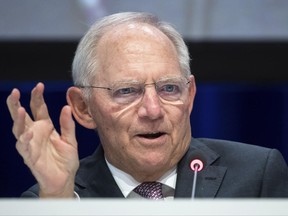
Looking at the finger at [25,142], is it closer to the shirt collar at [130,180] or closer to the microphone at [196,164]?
the shirt collar at [130,180]

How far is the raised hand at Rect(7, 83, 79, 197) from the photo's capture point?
1.73m

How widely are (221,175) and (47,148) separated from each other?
554 millimetres

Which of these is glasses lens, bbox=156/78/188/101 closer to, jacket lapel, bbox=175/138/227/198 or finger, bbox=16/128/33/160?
jacket lapel, bbox=175/138/227/198

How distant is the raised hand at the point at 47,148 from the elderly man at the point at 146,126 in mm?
265

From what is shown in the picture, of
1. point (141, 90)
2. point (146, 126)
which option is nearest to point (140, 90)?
point (141, 90)

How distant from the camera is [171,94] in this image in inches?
80.3

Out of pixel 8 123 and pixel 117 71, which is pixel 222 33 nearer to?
pixel 8 123


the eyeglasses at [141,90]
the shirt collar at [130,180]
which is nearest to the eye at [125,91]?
the eyeglasses at [141,90]

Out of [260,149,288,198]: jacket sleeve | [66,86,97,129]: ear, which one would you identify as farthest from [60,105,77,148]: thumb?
[260,149,288,198]: jacket sleeve

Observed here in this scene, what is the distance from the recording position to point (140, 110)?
1988 millimetres

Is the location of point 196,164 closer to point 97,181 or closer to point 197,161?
point 197,161

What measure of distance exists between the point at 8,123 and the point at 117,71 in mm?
1060

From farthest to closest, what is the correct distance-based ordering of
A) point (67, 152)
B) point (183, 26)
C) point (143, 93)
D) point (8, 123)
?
point (183, 26) < point (8, 123) < point (143, 93) < point (67, 152)

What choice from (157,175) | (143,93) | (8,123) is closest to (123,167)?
(157,175)
